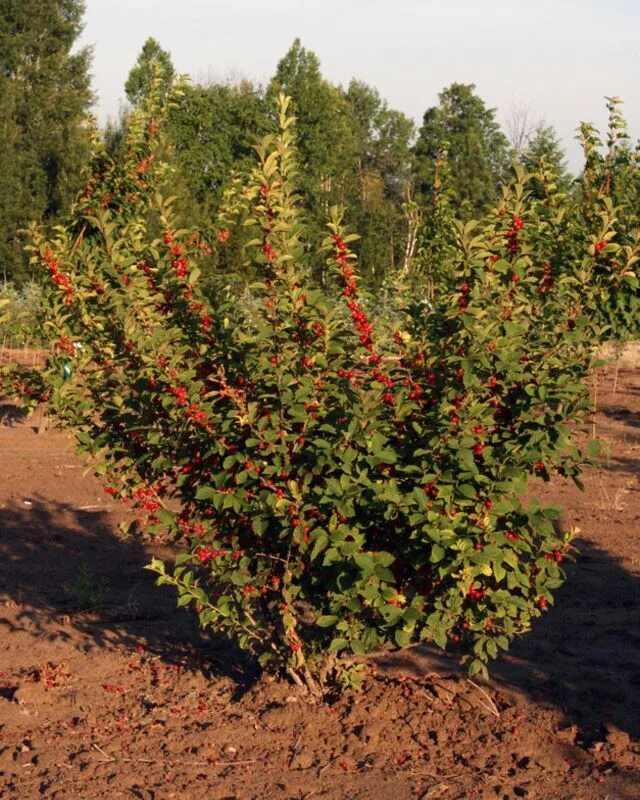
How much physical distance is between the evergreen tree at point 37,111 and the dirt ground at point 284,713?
72.0 ft

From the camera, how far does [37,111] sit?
1479 inches

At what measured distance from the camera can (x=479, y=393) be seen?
13.3ft

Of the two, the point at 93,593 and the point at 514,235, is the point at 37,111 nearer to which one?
the point at 93,593

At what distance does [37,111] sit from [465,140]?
16218 millimetres

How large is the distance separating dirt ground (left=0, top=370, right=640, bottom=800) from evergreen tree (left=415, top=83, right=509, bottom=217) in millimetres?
31677

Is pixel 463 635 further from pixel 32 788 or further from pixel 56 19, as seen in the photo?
pixel 56 19

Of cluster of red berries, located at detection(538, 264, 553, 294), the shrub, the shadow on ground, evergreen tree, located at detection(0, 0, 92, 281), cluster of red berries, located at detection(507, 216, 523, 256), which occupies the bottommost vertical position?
the shadow on ground

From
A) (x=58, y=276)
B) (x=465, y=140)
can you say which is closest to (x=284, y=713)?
(x=58, y=276)

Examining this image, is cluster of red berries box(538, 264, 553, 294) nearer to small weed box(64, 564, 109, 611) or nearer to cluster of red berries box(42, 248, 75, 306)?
cluster of red berries box(42, 248, 75, 306)

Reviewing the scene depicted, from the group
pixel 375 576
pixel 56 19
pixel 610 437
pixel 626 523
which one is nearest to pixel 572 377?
pixel 375 576

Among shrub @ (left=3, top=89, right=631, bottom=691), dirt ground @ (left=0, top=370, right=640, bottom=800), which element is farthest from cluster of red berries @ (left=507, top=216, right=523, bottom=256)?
dirt ground @ (left=0, top=370, right=640, bottom=800)

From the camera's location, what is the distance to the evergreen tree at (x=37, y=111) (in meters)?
A: 29.9

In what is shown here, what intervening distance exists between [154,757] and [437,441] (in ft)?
5.49

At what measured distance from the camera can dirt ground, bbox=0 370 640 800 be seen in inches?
159
